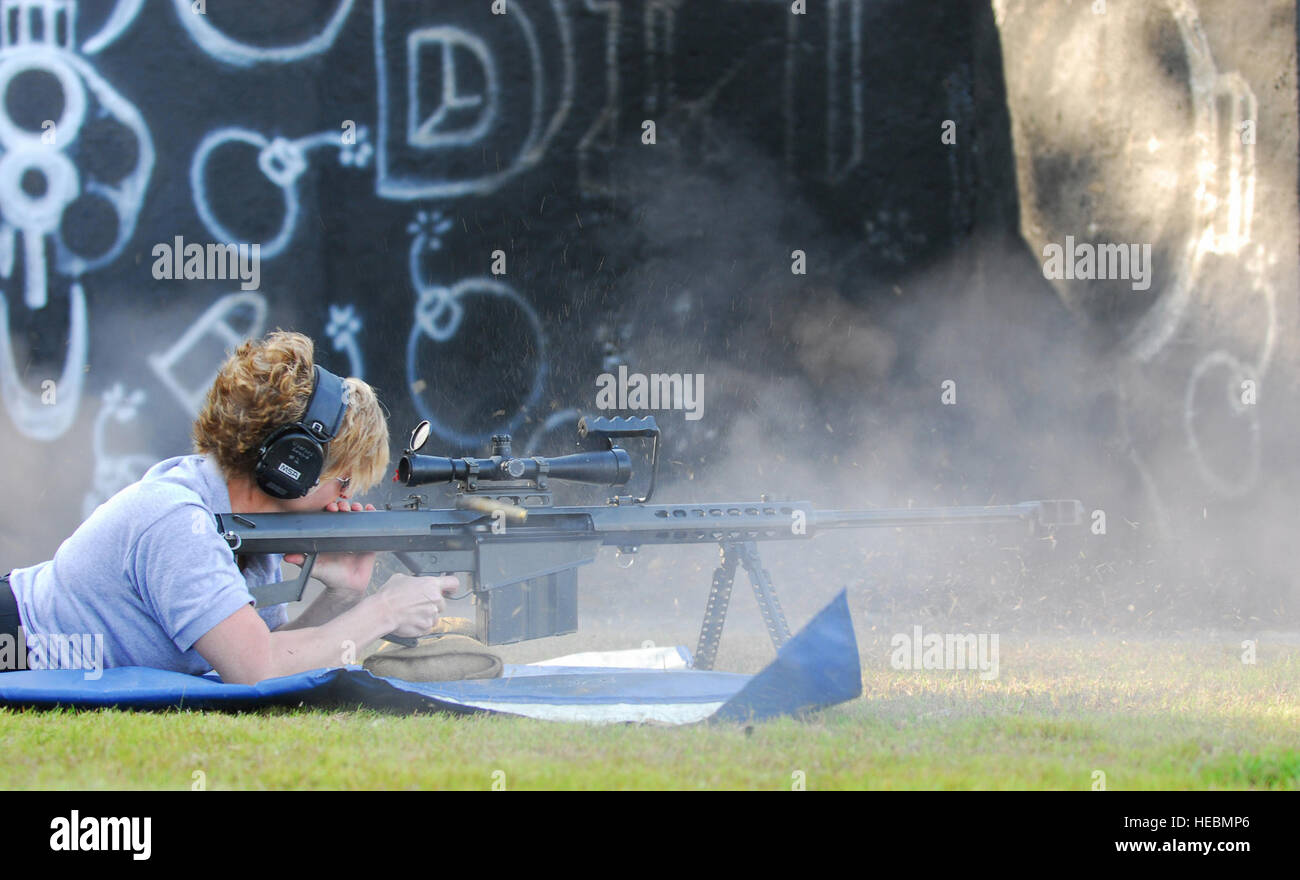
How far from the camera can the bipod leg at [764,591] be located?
4.59 metres

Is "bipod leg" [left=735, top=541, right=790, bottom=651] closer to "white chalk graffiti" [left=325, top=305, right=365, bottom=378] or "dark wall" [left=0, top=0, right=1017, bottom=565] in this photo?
"dark wall" [left=0, top=0, right=1017, bottom=565]

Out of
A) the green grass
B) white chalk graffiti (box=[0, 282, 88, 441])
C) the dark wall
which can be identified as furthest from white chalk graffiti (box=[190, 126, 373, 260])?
the green grass

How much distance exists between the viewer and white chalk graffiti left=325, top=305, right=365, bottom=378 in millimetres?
6727

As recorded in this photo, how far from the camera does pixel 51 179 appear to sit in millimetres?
6500

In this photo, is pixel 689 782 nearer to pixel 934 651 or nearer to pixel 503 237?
pixel 934 651

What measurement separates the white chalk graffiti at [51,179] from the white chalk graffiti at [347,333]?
1162mm

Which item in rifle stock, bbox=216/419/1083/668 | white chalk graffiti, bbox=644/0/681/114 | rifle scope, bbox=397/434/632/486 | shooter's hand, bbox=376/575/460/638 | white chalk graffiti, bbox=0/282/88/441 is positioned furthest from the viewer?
white chalk graffiti, bbox=644/0/681/114

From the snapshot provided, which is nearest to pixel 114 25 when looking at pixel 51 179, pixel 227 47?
pixel 227 47

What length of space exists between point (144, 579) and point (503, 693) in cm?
111

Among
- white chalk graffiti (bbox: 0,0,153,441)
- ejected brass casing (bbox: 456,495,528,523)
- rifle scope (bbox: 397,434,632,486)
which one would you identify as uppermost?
Result: white chalk graffiti (bbox: 0,0,153,441)

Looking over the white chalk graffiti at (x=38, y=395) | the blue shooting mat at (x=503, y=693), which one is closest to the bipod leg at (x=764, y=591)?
the blue shooting mat at (x=503, y=693)

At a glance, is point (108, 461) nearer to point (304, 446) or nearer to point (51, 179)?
point (51, 179)

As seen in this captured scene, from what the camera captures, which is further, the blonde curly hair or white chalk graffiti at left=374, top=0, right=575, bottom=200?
white chalk graffiti at left=374, top=0, right=575, bottom=200

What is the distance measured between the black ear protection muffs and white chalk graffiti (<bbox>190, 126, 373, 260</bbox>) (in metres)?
3.34
